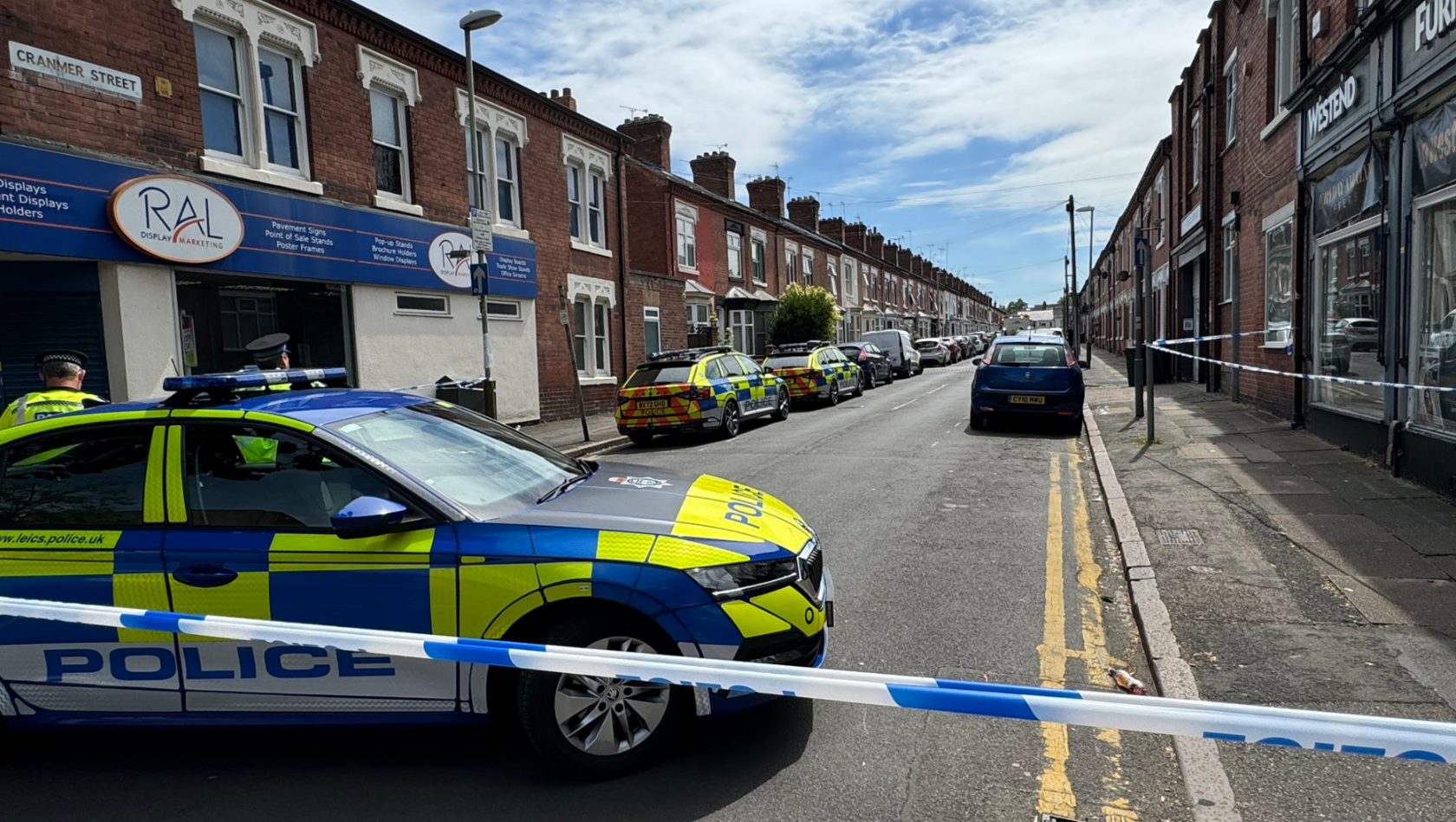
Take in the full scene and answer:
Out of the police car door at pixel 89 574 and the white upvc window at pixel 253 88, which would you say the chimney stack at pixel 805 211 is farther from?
the police car door at pixel 89 574

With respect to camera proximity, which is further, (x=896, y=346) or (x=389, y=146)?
(x=896, y=346)

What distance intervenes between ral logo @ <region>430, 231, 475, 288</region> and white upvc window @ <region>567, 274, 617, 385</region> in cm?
355

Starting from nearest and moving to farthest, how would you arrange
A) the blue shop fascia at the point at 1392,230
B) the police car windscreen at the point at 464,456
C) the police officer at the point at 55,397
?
the police car windscreen at the point at 464,456, the police officer at the point at 55,397, the blue shop fascia at the point at 1392,230

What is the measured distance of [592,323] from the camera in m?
21.0

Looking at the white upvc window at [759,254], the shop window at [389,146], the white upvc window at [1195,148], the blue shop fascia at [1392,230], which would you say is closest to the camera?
the blue shop fascia at [1392,230]

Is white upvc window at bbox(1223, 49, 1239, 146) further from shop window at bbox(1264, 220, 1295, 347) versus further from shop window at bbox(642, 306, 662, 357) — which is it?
shop window at bbox(642, 306, 662, 357)

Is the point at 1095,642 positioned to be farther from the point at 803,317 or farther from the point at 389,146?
the point at 803,317

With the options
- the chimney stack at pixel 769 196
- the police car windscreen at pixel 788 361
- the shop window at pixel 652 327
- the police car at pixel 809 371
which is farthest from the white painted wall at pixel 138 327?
the chimney stack at pixel 769 196

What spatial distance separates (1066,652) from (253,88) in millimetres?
13030

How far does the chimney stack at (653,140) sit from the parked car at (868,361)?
27.7ft

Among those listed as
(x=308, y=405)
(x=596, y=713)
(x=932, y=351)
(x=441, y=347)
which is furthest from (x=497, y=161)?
(x=932, y=351)

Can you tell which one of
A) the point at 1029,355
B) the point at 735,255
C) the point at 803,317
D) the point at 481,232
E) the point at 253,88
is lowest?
the point at 1029,355

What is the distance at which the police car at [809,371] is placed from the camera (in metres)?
20.7

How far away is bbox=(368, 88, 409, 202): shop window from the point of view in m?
14.9
